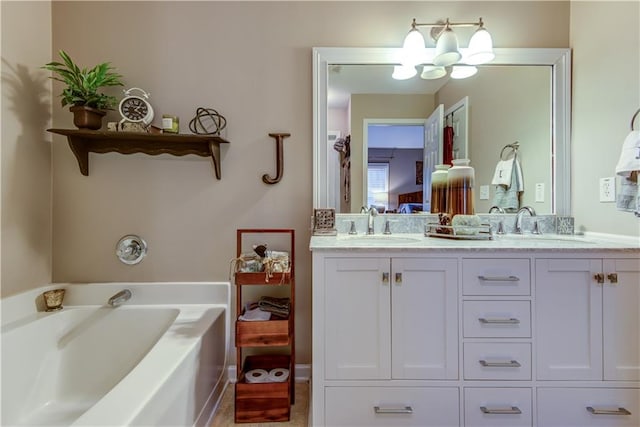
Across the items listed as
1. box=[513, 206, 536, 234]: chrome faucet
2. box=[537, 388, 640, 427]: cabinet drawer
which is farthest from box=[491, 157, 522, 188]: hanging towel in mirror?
box=[537, 388, 640, 427]: cabinet drawer

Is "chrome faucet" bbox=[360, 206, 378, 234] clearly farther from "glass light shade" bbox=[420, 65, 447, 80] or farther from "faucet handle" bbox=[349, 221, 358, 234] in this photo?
"glass light shade" bbox=[420, 65, 447, 80]

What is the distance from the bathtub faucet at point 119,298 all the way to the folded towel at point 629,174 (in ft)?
8.39

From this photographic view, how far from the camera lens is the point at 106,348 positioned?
5.07 feet

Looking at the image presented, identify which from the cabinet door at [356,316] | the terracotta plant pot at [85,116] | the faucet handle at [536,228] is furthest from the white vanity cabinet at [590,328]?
the terracotta plant pot at [85,116]

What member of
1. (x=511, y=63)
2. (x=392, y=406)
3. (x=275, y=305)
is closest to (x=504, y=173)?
(x=511, y=63)

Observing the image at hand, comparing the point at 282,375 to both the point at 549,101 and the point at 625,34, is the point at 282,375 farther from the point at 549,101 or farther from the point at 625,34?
the point at 625,34

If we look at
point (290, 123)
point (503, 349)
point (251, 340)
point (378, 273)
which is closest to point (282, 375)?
point (251, 340)

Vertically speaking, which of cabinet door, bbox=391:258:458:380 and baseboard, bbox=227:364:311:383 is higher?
cabinet door, bbox=391:258:458:380

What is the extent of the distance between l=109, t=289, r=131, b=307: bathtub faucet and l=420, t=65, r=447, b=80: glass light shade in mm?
2143

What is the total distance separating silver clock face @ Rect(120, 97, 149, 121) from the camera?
5.37 feet

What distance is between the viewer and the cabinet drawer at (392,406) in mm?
1233

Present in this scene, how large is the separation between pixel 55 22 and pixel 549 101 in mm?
2984

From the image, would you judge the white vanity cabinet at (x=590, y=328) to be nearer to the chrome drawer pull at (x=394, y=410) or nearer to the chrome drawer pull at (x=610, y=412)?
the chrome drawer pull at (x=610, y=412)

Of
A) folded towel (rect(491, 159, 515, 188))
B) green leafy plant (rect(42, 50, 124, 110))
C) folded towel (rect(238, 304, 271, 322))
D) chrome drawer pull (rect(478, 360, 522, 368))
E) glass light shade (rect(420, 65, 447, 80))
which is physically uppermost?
glass light shade (rect(420, 65, 447, 80))
